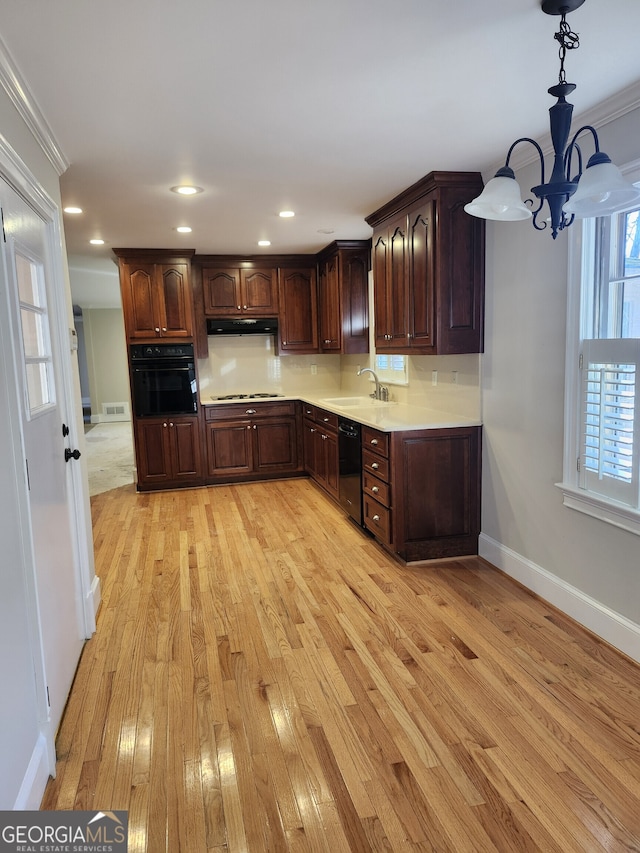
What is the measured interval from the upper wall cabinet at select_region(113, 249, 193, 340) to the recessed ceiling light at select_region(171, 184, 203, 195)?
6.91 ft

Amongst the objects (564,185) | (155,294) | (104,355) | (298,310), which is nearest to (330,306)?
(298,310)

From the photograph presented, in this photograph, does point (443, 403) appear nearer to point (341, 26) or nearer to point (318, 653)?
point (318, 653)

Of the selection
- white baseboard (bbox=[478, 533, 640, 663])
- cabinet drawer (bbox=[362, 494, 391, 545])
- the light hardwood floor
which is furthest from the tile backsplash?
the light hardwood floor

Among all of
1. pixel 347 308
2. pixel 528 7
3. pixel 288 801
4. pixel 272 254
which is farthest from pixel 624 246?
pixel 272 254

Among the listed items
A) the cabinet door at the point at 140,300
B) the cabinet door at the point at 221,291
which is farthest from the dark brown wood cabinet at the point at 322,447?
the cabinet door at the point at 140,300

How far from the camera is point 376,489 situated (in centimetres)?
387

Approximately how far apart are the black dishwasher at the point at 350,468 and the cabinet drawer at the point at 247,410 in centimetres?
148

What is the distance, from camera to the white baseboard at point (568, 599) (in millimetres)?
2502

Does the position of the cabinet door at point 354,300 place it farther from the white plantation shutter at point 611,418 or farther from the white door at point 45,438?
the white door at point 45,438

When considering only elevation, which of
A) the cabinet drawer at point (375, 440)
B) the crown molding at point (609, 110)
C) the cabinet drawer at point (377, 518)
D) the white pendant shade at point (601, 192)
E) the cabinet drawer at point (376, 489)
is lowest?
the cabinet drawer at point (377, 518)

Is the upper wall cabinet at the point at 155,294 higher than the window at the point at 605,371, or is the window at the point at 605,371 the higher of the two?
the upper wall cabinet at the point at 155,294

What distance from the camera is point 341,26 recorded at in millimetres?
1728

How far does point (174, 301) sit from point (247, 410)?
4.37 ft

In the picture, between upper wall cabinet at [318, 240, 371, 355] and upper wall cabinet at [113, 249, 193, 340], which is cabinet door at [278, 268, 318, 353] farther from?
upper wall cabinet at [113, 249, 193, 340]
